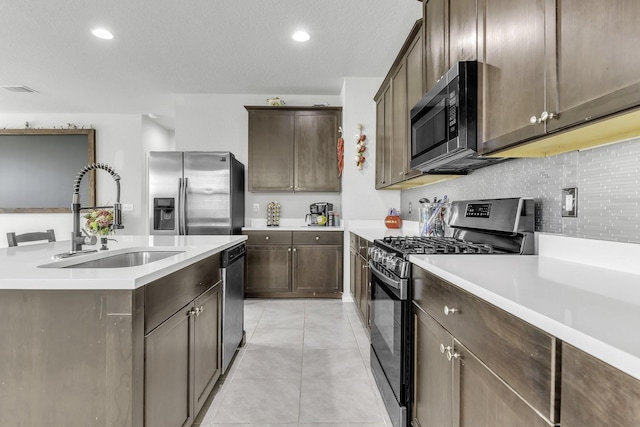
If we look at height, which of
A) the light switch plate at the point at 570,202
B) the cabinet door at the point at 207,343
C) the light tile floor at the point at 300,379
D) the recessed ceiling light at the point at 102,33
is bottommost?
the light tile floor at the point at 300,379

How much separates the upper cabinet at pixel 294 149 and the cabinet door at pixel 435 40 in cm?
222

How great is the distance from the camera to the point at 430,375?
4.33ft

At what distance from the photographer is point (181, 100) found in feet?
15.1

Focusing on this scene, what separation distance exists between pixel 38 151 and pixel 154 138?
170 centimetres

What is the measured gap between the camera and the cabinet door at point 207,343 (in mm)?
1631

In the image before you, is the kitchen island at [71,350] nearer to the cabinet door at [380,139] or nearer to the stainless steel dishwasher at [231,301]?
the stainless steel dishwasher at [231,301]

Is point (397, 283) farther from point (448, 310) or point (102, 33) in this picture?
point (102, 33)


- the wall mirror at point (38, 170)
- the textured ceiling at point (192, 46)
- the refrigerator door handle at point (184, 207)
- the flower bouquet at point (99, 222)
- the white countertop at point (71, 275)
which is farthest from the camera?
the wall mirror at point (38, 170)

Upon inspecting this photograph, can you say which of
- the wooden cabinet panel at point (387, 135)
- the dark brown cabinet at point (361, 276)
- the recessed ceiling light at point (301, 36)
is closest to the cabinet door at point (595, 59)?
the dark brown cabinet at point (361, 276)

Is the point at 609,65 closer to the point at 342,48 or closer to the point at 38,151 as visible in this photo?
the point at 342,48

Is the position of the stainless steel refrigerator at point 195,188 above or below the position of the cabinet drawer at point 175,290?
above

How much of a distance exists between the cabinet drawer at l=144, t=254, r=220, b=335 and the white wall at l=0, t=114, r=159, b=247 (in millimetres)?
4447

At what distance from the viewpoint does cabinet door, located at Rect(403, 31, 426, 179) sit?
7.36 ft

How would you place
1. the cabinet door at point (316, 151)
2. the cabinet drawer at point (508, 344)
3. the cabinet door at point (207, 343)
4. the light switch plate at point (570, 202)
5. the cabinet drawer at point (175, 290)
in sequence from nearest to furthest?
the cabinet drawer at point (508, 344)
the cabinet drawer at point (175, 290)
the light switch plate at point (570, 202)
the cabinet door at point (207, 343)
the cabinet door at point (316, 151)
